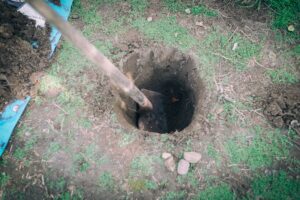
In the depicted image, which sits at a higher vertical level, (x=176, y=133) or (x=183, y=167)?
(x=176, y=133)

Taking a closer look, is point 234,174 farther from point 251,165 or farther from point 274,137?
point 274,137

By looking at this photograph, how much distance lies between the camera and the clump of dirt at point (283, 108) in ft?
8.16

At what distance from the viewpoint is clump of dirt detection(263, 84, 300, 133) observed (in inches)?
98.0

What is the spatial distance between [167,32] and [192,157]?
4.31 ft

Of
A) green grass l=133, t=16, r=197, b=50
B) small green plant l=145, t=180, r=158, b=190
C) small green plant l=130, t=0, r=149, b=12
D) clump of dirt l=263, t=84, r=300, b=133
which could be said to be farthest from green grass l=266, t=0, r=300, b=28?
small green plant l=145, t=180, r=158, b=190

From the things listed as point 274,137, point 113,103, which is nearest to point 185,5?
point 113,103

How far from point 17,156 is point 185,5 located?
2.24m

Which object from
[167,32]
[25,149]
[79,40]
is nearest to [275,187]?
[167,32]

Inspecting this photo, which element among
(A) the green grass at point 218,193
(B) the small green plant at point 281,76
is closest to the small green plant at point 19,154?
(A) the green grass at point 218,193

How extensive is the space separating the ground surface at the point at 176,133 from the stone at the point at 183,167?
5cm

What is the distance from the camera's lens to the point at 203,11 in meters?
3.01

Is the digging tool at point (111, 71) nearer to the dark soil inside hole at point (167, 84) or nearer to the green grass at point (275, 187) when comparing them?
the dark soil inside hole at point (167, 84)

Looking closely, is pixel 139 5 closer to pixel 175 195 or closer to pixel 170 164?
pixel 170 164

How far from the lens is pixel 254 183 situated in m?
2.33
